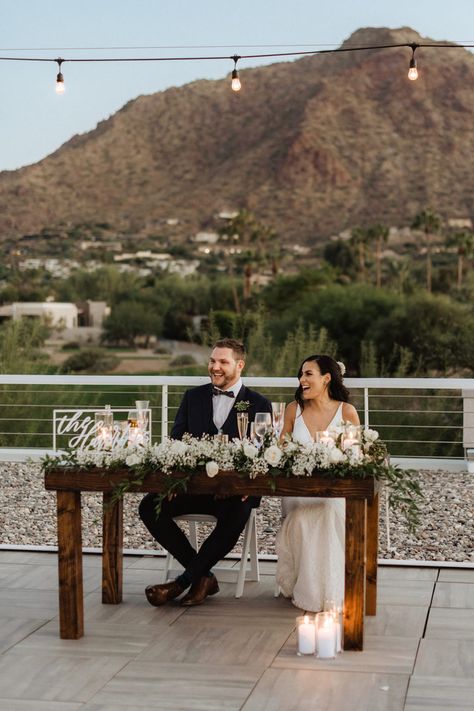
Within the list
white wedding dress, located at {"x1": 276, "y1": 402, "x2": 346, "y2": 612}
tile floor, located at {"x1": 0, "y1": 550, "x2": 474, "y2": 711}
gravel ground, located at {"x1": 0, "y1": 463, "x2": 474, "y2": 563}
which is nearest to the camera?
tile floor, located at {"x1": 0, "y1": 550, "x2": 474, "y2": 711}

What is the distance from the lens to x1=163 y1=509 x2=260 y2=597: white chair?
14.5 ft

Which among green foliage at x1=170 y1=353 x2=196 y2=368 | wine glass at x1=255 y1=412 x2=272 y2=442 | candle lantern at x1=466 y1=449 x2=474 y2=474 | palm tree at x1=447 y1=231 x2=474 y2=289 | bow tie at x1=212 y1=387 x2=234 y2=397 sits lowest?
candle lantern at x1=466 y1=449 x2=474 y2=474

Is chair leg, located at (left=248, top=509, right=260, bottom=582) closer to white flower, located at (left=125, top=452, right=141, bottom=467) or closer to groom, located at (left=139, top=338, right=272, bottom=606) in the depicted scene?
groom, located at (left=139, top=338, right=272, bottom=606)

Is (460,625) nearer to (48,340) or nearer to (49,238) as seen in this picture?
(48,340)

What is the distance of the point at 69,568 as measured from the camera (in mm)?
3850

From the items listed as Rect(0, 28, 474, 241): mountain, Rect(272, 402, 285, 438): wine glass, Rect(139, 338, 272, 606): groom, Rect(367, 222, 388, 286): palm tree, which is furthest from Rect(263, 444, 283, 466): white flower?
Rect(0, 28, 474, 241): mountain

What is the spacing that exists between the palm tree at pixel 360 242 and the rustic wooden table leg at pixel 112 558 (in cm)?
3847

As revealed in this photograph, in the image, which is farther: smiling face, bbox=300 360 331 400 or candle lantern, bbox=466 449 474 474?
candle lantern, bbox=466 449 474 474

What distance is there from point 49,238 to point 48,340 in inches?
291

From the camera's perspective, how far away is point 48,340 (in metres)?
40.4

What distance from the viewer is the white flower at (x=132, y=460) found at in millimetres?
3799

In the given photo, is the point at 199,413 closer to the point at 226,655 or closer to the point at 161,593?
the point at 161,593

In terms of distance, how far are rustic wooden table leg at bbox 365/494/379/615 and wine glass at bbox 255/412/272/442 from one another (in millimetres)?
574

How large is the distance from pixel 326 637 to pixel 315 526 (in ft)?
2.25
